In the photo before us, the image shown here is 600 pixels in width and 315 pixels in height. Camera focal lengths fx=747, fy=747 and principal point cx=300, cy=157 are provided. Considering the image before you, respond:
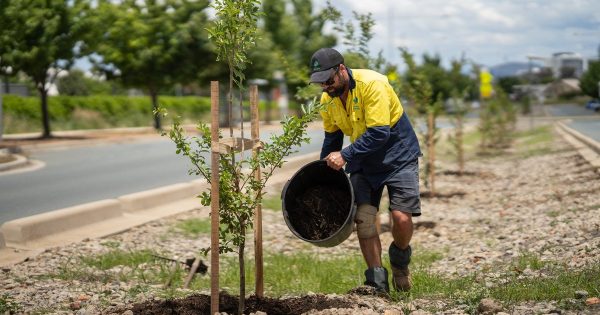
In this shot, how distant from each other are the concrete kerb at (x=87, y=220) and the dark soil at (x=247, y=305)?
2.39 metres

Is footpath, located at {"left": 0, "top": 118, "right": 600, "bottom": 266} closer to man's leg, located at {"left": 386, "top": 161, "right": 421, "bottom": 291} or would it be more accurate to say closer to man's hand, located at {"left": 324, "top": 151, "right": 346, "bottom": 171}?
man's hand, located at {"left": 324, "top": 151, "right": 346, "bottom": 171}

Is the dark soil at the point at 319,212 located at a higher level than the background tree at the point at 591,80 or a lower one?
lower

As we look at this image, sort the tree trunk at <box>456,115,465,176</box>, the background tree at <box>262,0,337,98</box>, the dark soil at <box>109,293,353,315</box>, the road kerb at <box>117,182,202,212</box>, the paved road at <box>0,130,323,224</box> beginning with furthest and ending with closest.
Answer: the background tree at <box>262,0,337,98</box> < the tree trunk at <box>456,115,465,176</box> < the paved road at <box>0,130,323,224</box> < the road kerb at <box>117,182,202,212</box> < the dark soil at <box>109,293,353,315</box>

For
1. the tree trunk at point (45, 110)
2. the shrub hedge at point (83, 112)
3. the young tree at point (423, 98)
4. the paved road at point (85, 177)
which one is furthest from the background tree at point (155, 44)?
the young tree at point (423, 98)

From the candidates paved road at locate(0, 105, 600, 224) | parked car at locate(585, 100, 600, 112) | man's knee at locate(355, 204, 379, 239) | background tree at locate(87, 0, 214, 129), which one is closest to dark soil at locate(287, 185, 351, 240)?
man's knee at locate(355, 204, 379, 239)

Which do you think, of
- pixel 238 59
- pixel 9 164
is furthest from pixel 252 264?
pixel 9 164

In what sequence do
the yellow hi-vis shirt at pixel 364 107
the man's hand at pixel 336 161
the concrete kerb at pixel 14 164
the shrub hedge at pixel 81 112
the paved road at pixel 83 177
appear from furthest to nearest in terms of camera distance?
the shrub hedge at pixel 81 112, the concrete kerb at pixel 14 164, the paved road at pixel 83 177, the yellow hi-vis shirt at pixel 364 107, the man's hand at pixel 336 161

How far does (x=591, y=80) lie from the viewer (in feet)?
123

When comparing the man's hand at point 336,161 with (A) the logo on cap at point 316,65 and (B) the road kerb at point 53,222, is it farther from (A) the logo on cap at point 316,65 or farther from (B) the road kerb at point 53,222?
(B) the road kerb at point 53,222

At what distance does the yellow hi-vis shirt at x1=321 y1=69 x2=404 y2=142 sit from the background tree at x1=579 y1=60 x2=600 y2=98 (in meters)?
30.6

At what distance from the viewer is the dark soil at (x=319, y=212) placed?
5.18m

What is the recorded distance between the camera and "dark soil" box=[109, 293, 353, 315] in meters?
4.63

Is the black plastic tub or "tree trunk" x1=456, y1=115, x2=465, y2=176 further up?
the black plastic tub

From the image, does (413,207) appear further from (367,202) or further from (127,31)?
(127,31)
